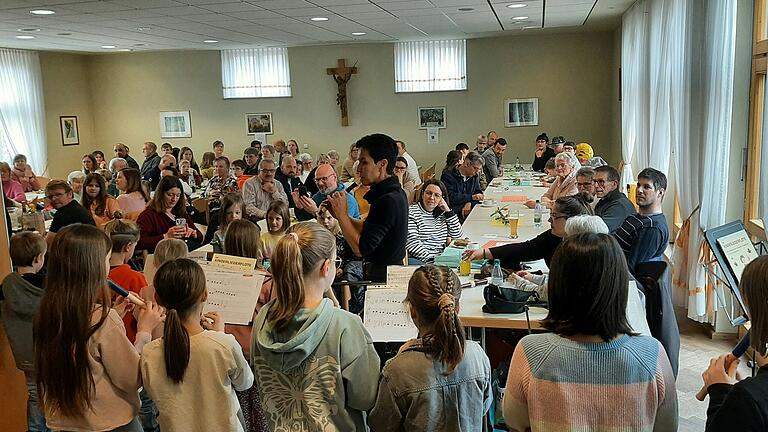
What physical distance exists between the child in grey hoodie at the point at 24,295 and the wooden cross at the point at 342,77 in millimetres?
9938

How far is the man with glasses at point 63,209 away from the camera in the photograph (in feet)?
16.2

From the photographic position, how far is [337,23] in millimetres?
8875

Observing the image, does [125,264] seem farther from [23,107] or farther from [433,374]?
[23,107]

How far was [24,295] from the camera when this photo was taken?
297cm

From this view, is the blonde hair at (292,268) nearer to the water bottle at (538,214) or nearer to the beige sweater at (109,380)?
the beige sweater at (109,380)

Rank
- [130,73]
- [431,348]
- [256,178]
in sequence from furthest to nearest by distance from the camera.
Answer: [130,73] < [256,178] < [431,348]

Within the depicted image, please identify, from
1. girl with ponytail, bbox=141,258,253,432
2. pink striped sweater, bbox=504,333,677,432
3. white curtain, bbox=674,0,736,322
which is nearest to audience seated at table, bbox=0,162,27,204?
girl with ponytail, bbox=141,258,253,432

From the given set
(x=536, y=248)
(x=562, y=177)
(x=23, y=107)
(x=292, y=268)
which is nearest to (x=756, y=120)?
(x=536, y=248)

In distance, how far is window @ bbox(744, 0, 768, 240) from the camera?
427cm

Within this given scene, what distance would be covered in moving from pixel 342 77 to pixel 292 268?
36.0 feet

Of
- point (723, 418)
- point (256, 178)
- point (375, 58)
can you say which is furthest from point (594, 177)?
point (375, 58)

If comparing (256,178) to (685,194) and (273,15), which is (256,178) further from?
(685,194)

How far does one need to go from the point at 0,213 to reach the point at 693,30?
16.1ft

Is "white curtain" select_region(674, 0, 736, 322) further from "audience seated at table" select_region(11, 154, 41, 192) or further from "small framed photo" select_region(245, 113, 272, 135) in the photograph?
"small framed photo" select_region(245, 113, 272, 135)
